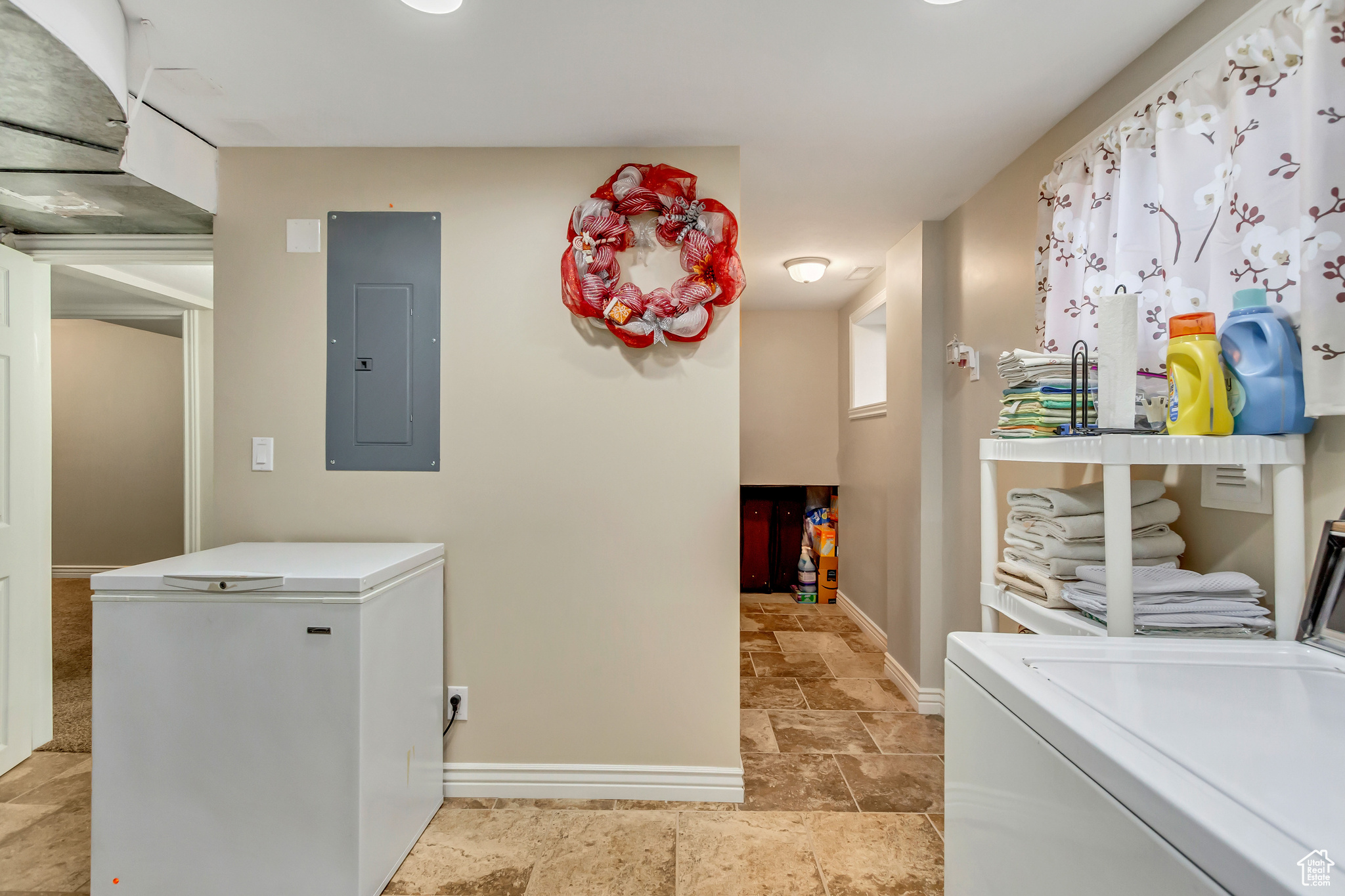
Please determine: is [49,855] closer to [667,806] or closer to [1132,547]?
[667,806]

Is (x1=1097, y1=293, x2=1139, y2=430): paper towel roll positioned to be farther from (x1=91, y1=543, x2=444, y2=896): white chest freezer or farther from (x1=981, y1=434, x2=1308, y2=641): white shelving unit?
(x1=91, y1=543, x2=444, y2=896): white chest freezer

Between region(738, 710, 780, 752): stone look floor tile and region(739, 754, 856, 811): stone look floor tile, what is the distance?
5 centimetres

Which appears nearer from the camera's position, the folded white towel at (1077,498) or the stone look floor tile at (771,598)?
the folded white towel at (1077,498)

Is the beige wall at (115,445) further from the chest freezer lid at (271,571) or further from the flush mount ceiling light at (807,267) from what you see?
the flush mount ceiling light at (807,267)

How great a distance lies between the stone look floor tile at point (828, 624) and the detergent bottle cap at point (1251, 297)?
3.26 metres

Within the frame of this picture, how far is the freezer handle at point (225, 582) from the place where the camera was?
1509 millimetres

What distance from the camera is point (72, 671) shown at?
3.02m

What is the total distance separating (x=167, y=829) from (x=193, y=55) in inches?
80.1

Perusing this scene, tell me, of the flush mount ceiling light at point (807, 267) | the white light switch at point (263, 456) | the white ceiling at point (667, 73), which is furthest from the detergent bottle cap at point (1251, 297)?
the white light switch at point (263, 456)

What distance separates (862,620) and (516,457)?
2933 mm

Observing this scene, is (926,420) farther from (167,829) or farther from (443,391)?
(167,829)

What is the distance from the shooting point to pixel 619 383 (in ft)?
6.93

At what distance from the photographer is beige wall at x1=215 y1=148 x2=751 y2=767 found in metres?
2.10

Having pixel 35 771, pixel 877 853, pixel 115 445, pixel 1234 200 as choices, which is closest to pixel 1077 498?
pixel 1234 200
